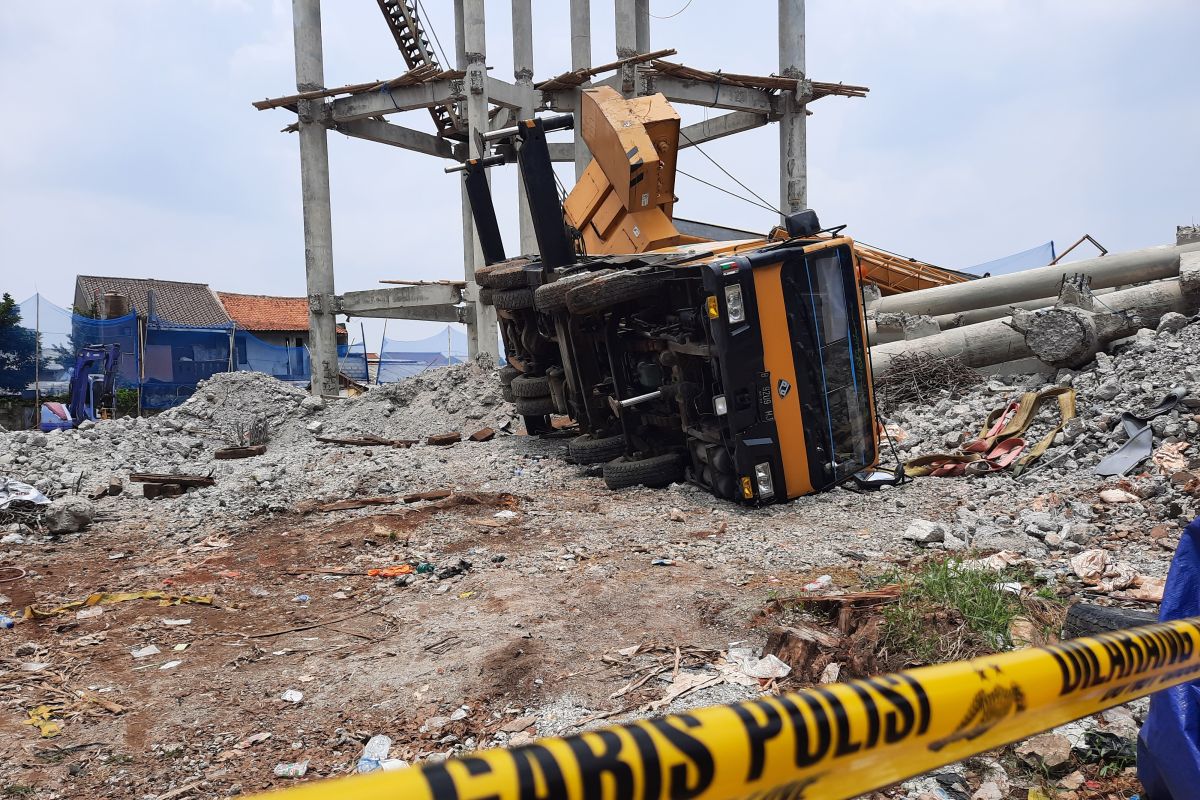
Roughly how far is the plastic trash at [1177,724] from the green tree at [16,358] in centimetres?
2312

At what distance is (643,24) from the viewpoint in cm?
2191

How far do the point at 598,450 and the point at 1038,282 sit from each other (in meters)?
6.75

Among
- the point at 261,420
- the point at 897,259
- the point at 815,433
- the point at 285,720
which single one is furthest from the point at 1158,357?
the point at 261,420

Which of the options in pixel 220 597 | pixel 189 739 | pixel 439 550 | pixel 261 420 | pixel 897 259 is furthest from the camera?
pixel 261 420

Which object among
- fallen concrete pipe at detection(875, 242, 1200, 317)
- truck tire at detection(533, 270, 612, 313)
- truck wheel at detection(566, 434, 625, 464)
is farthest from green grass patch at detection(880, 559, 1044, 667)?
fallen concrete pipe at detection(875, 242, 1200, 317)

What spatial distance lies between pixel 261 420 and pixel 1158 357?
46.1 ft

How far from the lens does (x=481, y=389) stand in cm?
1430

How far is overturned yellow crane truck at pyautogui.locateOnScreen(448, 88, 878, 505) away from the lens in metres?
6.30

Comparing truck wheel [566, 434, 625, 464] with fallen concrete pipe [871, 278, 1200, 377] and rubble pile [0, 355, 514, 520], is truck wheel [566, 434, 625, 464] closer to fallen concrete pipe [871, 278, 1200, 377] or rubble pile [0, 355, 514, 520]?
rubble pile [0, 355, 514, 520]

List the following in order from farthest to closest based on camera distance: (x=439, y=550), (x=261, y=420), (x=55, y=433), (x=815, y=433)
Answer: (x=261, y=420) → (x=55, y=433) → (x=815, y=433) → (x=439, y=550)

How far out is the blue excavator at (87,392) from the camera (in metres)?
17.3

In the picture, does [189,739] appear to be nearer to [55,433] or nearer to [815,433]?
[815,433]

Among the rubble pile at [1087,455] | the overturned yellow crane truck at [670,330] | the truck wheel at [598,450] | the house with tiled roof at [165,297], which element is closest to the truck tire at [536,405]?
the overturned yellow crane truck at [670,330]

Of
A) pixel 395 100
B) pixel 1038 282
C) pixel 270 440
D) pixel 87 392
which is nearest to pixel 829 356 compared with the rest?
pixel 1038 282
